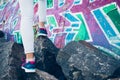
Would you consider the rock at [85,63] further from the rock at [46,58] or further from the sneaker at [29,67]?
the sneaker at [29,67]

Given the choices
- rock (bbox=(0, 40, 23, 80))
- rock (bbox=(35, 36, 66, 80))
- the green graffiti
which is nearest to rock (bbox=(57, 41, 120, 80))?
rock (bbox=(35, 36, 66, 80))

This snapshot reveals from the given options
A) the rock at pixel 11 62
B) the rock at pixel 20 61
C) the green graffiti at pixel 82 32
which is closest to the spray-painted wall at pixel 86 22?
the green graffiti at pixel 82 32

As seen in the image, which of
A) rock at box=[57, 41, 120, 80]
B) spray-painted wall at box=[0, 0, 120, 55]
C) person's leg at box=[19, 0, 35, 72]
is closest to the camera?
person's leg at box=[19, 0, 35, 72]

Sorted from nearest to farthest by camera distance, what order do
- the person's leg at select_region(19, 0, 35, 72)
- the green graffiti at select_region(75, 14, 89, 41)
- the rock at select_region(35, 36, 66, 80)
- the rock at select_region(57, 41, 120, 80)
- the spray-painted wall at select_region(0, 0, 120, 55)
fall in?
the person's leg at select_region(19, 0, 35, 72) < the rock at select_region(57, 41, 120, 80) < the rock at select_region(35, 36, 66, 80) < the spray-painted wall at select_region(0, 0, 120, 55) < the green graffiti at select_region(75, 14, 89, 41)

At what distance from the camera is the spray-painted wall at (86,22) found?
5.02 metres

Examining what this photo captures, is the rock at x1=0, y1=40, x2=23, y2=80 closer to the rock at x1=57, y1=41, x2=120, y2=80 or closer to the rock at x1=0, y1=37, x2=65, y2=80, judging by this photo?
the rock at x1=0, y1=37, x2=65, y2=80

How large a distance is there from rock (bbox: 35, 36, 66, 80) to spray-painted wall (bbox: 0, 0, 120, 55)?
0.85 meters

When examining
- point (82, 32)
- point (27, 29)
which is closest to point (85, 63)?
point (27, 29)

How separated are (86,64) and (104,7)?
1.44 meters

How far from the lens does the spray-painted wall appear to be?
502 centimetres

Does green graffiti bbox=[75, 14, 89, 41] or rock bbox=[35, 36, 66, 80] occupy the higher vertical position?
green graffiti bbox=[75, 14, 89, 41]

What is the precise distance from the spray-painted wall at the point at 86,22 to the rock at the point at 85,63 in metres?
Result: 0.69

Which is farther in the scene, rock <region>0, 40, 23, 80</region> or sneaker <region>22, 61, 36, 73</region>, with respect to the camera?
rock <region>0, 40, 23, 80</region>

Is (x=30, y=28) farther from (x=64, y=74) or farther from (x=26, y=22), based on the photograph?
(x=64, y=74)
